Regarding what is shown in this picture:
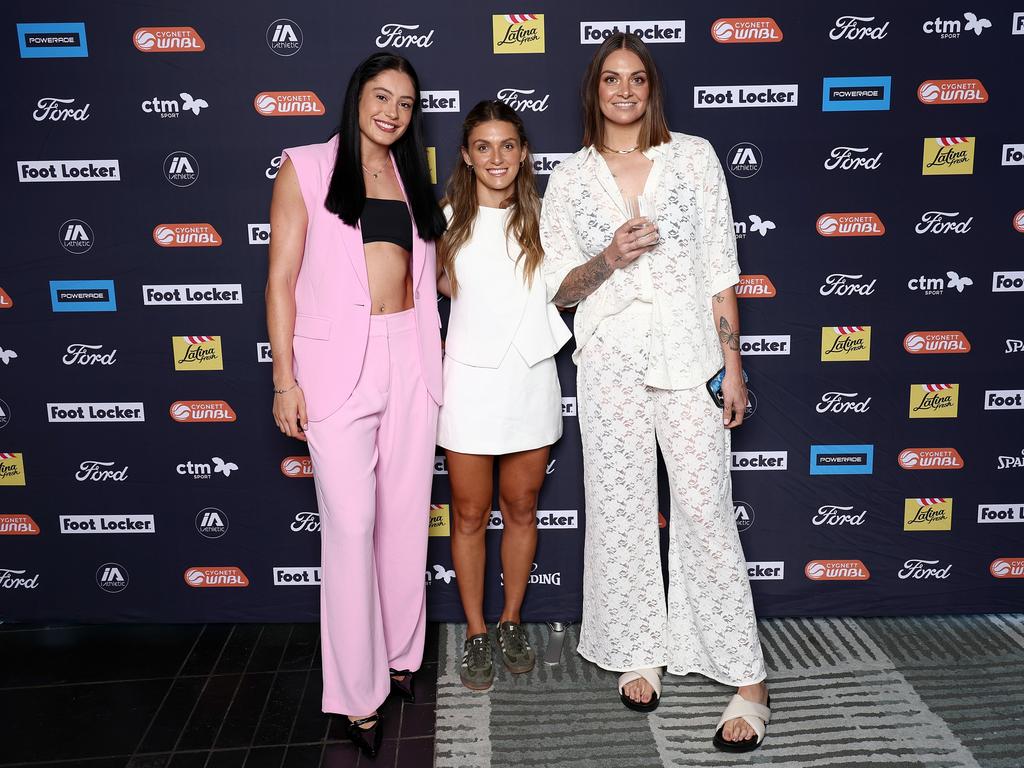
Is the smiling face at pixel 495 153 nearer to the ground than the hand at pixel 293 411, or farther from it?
farther from it

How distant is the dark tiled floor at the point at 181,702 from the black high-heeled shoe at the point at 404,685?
0.03 meters

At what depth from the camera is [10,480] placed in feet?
10.6

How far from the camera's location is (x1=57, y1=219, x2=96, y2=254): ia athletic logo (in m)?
3.05

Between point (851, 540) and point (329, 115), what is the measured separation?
2399 millimetres

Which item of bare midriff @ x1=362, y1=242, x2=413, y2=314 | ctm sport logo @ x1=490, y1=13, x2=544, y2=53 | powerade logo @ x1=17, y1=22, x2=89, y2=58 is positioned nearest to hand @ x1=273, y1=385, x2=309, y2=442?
bare midriff @ x1=362, y1=242, x2=413, y2=314

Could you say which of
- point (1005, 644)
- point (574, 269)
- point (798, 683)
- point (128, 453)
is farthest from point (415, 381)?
point (1005, 644)

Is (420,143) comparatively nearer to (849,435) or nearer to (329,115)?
(329,115)

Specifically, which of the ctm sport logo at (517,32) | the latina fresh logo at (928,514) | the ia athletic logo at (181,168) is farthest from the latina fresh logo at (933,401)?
the ia athletic logo at (181,168)

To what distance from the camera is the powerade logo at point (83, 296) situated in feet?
10.1

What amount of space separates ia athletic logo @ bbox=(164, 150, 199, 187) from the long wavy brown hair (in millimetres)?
967

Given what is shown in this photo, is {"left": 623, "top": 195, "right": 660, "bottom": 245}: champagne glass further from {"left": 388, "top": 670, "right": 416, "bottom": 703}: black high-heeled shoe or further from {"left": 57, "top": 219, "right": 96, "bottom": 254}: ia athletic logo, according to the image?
{"left": 57, "top": 219, "right": 96, "bottom": 254}: ia athletic logo

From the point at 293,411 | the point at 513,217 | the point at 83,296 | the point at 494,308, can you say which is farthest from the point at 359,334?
the point at 83,296

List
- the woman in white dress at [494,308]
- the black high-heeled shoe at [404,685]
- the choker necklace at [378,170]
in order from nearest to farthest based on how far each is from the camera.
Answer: the choker necklace at [378,170], the woman in white dress at [494,308], the black high-heeled shoe at [404,685]

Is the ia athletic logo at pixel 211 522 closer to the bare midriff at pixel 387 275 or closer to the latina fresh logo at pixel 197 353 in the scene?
the latina fresh logo at pixel 197 353
